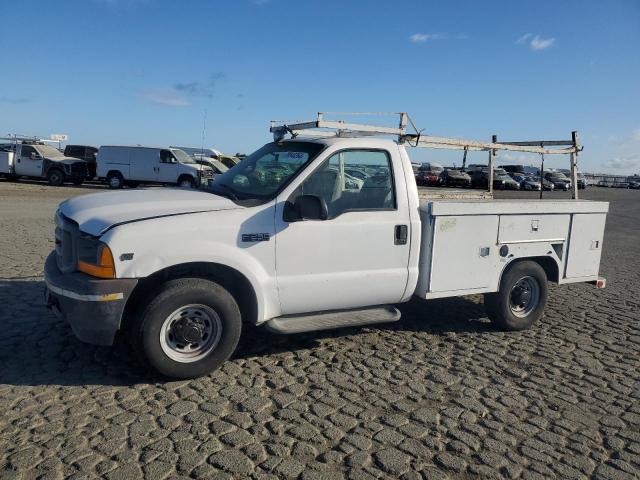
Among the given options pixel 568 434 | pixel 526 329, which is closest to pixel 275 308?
pixel 568 434

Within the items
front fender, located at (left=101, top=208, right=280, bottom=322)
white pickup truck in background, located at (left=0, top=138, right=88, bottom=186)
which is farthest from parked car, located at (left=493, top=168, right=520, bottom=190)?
front fender, located at (left=101, top=208, right=280, bottom=322)

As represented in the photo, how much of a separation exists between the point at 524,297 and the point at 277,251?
304 cm

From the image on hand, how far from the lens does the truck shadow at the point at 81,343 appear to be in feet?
14.1

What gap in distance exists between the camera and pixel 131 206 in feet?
14.0

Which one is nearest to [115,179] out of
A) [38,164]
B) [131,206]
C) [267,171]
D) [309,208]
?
[38,164]

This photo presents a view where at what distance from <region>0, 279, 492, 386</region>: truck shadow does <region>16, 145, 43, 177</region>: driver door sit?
21.8 metres

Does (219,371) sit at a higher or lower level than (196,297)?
lower

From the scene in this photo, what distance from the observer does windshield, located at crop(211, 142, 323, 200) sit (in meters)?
4.71

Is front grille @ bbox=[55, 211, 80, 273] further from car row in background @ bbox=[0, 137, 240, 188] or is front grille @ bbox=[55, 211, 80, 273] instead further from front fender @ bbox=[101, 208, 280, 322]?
car row in background @ bbox=[0, 137, 240, 188]

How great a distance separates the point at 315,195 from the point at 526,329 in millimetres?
3072

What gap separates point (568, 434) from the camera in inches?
148

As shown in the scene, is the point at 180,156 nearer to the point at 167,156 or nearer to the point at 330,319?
the point at 167,156

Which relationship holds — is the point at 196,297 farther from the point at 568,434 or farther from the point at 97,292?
the point at 568,434

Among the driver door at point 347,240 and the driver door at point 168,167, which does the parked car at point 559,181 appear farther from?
the driver door at point 347,240
